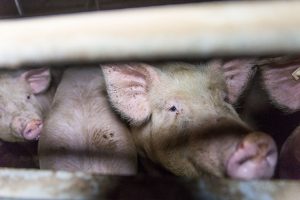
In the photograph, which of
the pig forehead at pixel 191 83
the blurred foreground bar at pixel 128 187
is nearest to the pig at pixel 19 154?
the pig forehead at pixel 191 83

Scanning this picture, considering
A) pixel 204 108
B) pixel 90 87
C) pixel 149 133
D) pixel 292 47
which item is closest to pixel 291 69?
pixel 204 108

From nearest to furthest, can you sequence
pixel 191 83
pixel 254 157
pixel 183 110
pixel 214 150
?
pixel 254 157 → pixel 214 150 → pixel 183 110 → pixel 191 83

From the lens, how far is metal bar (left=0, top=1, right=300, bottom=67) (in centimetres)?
61

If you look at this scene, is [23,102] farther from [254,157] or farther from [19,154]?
[254,157]

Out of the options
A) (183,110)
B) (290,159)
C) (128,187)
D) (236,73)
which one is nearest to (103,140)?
(183,110)

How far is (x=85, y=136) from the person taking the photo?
197 centimetres

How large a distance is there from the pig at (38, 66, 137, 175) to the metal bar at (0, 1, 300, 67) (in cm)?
106

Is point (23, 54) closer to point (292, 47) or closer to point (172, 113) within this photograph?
point (292, 47)

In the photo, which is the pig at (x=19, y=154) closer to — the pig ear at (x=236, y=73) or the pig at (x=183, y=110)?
the pig at (x=183, y=110)

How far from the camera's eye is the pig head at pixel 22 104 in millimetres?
2205

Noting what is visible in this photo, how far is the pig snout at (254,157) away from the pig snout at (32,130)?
0.98 m

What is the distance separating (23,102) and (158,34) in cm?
183

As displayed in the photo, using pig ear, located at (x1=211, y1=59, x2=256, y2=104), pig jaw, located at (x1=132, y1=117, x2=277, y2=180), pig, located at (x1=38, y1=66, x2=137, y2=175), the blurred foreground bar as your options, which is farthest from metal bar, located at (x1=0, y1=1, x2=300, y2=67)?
pig ear, located at (x1=211, y1=59, x2=256, y2=104)

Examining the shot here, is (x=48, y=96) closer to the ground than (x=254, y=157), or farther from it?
closer to the ground
